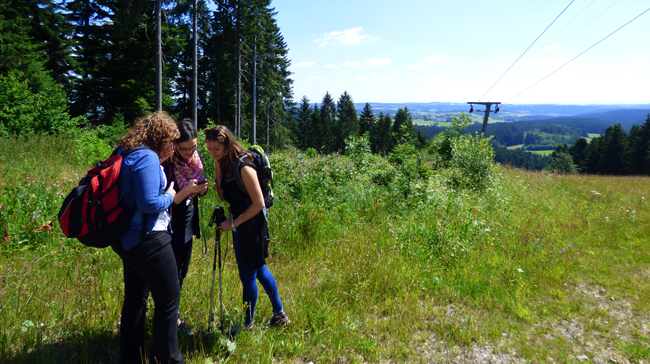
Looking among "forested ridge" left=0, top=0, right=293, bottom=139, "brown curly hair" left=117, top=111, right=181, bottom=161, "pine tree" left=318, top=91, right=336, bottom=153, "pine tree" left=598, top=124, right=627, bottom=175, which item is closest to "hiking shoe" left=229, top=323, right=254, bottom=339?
"brown curly hair" left=117, top=111, right=181, bottom=161

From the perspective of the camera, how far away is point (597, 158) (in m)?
66.6

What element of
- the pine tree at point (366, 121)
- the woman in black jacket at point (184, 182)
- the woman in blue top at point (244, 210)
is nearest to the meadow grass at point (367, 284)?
the woman in blue top at point (244, 210)

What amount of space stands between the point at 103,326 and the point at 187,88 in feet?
98.8

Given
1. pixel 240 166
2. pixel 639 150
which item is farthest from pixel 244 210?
pixel 639 150

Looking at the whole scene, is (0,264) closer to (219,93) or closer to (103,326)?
(103,326)

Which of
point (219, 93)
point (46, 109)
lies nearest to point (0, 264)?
point (46, 109)

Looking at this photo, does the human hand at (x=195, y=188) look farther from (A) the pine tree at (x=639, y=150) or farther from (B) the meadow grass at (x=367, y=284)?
(A) the pine tree at (x=639, y=150)

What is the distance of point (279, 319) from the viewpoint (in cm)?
283

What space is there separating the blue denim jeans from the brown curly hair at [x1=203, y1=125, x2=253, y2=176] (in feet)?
1.96

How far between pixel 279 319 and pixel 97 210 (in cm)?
174

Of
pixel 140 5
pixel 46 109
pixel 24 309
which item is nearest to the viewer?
pixel 24 309

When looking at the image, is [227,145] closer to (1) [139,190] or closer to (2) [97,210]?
(1) [139,190]

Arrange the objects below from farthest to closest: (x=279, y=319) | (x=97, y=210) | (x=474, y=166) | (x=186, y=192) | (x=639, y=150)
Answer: (x=639, y=150) < (x=474, y=166) < (x=279, y=319) < (x=186, y=192) < (x=97, y=210)

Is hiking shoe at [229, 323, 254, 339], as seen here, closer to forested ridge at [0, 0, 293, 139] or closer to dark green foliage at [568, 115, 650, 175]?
forested ridge at [0, 0, 293, 139]
